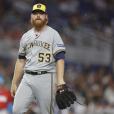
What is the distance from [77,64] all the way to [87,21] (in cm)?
167

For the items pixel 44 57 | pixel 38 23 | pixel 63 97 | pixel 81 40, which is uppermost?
pixel 81 40

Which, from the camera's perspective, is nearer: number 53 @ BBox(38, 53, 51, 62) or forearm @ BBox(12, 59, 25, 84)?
number 53 @ BBox(38, 53, 51, 62)

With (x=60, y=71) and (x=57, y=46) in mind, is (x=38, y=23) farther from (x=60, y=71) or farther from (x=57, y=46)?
(x=60, y=71)

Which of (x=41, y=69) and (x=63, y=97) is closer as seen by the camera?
(x=63, y=97)

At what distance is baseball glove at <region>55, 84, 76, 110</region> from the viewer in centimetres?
789

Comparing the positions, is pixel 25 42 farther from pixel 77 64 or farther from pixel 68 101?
pixel 77 64

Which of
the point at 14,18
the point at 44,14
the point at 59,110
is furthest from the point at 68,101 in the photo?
the point at 14,18

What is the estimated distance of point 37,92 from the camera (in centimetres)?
804

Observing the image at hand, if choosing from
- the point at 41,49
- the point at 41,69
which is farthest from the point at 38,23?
the point at 41,69

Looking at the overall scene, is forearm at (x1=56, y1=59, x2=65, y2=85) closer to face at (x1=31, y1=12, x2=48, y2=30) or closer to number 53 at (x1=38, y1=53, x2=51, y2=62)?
number 53 at (x1=38, y1=53, x2=51, y2=62)

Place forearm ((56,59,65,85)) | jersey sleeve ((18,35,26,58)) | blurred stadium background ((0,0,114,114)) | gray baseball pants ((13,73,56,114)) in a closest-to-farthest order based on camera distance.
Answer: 1. forearm ((56,59,65,85))
2. gray baseball pants ((13,73,56,114))
3. jersey sleeve ((18,35,26,58))
4. blurred stadium background ((0,0,114,114))

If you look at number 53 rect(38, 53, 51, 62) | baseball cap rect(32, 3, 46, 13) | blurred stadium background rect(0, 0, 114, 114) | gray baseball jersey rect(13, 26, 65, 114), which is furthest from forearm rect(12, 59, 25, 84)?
blurred stadium background rect(0, 0, 114, 114)

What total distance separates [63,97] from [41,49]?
648 mm

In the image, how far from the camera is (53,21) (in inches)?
643
